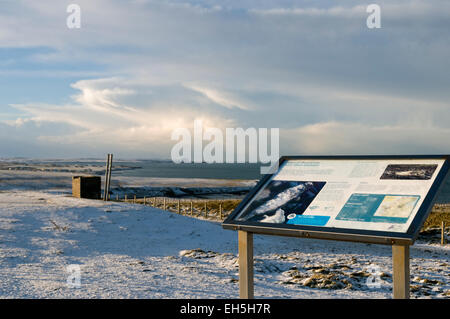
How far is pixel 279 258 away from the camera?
1288cm

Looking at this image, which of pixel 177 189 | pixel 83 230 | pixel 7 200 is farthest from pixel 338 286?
pixel 177 189

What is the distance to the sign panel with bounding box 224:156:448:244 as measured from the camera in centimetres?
504

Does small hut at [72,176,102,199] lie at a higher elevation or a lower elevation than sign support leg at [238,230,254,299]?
higher

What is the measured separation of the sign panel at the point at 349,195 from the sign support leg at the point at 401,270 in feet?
1.17

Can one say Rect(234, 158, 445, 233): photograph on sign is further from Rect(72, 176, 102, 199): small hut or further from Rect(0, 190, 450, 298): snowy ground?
Rect(72, 176, 102, 199): small hut

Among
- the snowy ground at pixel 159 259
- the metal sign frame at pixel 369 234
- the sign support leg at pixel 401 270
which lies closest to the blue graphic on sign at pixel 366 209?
the metal sign frame at pixel 369 234

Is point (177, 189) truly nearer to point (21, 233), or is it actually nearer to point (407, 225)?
point (21, 233)

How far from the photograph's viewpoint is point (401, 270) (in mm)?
5090

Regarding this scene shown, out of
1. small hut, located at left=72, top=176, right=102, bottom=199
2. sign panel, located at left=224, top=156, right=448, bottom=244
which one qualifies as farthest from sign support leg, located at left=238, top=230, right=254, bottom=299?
small hut, located at left=72, top=176, right=102, bottom=199

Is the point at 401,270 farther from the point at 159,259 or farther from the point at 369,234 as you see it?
the point at 159,259

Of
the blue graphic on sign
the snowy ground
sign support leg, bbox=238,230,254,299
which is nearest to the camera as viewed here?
the blue graphic on sign

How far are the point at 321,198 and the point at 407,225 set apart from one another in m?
1.18

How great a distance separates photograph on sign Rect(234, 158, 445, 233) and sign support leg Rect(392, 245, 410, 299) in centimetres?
36

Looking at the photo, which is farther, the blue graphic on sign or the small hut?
the small hut
